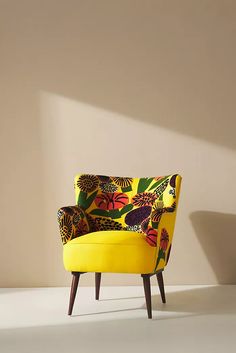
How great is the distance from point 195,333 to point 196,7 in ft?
8.57

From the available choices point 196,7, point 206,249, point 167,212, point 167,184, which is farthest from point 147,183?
point 196,7

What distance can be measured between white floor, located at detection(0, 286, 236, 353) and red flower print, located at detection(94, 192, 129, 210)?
2.09 ft

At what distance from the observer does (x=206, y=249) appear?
4129 millimetres

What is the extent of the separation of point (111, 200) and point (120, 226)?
0.21m

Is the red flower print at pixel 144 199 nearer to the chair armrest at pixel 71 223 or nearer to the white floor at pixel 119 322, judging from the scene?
the chair armrest at pixel 71 223

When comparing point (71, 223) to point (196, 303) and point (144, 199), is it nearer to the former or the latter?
point (144, 199)

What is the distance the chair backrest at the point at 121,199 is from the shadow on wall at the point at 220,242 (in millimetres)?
693

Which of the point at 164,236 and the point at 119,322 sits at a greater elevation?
the point at 164,236

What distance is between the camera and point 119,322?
9.65 ft

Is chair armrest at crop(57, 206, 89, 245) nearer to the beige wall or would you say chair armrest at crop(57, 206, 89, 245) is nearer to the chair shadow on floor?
the chair shadow on floor

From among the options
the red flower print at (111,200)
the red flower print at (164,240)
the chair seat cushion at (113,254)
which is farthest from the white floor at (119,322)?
the red flower print at (111,200)

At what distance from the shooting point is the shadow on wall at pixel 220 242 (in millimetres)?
4113

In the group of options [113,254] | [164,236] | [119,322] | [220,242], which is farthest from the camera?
[220,242]

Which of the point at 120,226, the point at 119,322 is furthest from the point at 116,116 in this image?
the point at 119,322
